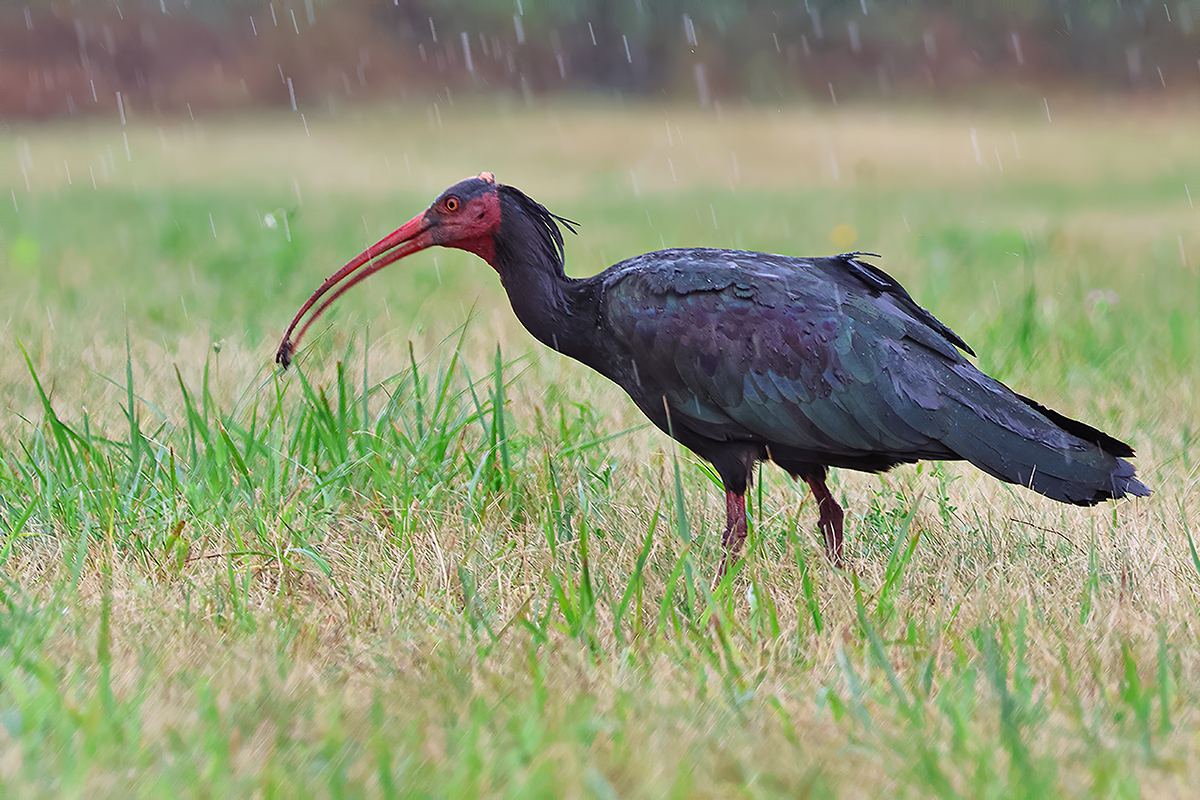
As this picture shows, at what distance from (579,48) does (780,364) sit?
2679cm

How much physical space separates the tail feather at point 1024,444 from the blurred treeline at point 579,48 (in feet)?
81.6

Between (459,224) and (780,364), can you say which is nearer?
(780,364)

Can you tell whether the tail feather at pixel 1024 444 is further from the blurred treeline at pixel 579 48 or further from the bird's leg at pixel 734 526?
the blurred treeline at pixel 579 48

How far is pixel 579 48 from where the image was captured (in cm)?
2892

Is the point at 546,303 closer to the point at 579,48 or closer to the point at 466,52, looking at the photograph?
the point at 579,48

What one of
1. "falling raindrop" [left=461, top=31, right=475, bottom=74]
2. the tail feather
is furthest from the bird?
"falling raindrop" [left=461, top=31, right=475, bottom=74]

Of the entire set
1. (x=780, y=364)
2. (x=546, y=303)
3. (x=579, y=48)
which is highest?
(x=579, y=48)

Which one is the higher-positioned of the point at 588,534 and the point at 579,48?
the point at 579,48

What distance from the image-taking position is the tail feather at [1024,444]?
3379 millimetres

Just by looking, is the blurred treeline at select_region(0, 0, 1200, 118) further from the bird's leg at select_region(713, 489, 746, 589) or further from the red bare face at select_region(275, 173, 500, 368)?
the bird's leg at select_region(713, 489, 746, 589)

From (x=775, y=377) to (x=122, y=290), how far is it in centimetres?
540

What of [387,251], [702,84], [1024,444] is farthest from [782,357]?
[702,84]

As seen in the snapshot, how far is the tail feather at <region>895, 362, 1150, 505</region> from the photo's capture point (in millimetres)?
3379

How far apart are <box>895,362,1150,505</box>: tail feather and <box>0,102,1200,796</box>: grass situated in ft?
1.00
